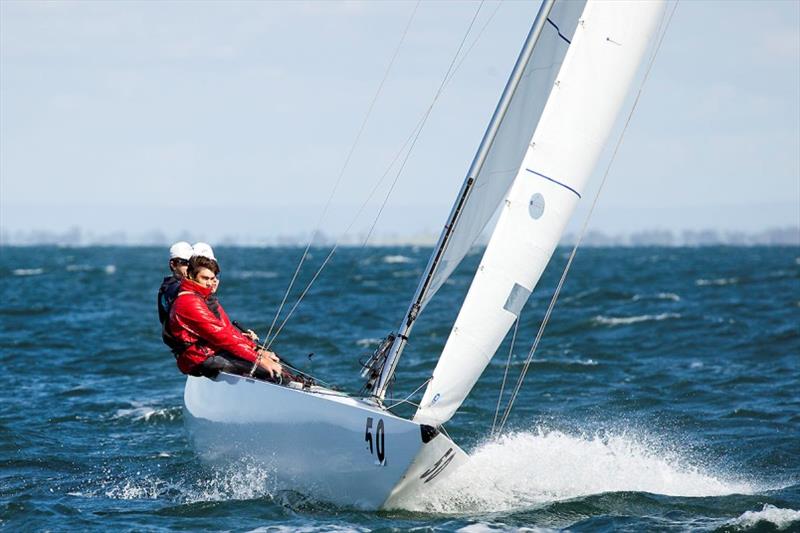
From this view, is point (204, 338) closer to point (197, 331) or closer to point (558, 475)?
point (197, 331)

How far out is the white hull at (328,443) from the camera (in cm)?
707

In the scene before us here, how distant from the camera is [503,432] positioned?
10828 mm

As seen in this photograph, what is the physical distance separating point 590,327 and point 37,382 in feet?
34.4

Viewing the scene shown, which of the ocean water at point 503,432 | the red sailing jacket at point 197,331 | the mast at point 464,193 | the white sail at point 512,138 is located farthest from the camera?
the red sailing jacket at point 197,331

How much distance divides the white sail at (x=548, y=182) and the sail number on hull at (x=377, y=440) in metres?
0.31

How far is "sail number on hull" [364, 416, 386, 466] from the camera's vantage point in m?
7.07

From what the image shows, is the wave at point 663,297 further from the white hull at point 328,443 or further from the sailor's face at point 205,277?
the white hull at point 328,443

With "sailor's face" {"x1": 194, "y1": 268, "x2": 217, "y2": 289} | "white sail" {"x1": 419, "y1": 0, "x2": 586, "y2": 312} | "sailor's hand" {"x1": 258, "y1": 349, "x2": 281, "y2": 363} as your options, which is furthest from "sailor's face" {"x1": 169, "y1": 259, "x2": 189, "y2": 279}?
"white sail" {"x1": 419, "y1": 0, "x2": 586, "y2": 312}

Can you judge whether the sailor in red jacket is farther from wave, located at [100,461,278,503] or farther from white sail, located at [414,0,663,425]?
white sail, located at [414,0,663,425]

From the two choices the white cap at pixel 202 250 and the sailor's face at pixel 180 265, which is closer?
the white cap at pixel 202 250

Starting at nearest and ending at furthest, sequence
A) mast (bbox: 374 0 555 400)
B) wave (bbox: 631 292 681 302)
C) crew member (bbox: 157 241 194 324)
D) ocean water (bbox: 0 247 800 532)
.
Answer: ocean water (bbox: 0 247 800 532) → mast (bbox: 374 0 555 400) → crew member (bbox: 157 241 194 324) → wave (bbox: 631 292 681 302)

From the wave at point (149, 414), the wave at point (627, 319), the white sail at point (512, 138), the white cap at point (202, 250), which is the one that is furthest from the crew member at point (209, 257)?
the wave at point (627, 319)

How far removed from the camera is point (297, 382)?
27.4ft

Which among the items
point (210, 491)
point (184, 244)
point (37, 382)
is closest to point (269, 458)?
point (210, 491)
